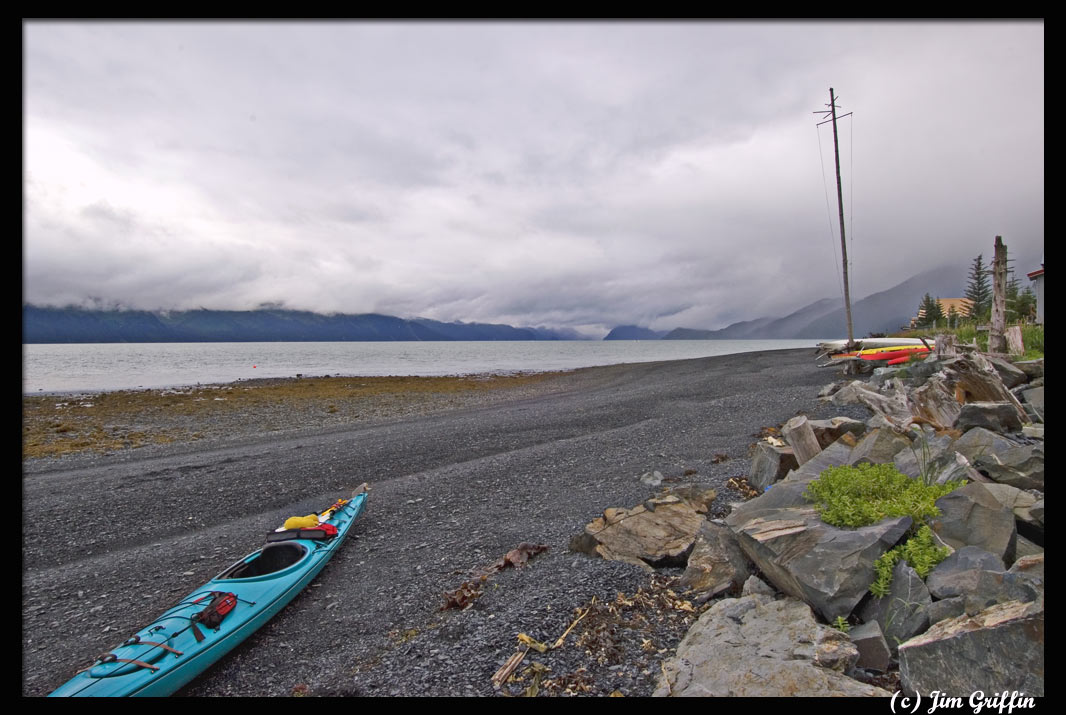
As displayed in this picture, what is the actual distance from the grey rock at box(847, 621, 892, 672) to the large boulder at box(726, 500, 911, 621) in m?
0.33

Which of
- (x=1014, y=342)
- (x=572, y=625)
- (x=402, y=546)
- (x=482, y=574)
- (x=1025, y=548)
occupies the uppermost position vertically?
(x=1014, y=342)

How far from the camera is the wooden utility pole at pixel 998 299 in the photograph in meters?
14.6

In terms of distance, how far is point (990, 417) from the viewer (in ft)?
28.0

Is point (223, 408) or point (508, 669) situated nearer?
point (508, 669)

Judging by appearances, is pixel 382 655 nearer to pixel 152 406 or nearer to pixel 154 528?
pixel 154 528

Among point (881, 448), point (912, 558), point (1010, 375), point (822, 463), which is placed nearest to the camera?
point (912, 558)

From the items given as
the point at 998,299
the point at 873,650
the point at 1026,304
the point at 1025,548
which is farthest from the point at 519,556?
the point at 1026,304

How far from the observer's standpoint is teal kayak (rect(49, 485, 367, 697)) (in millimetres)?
5016

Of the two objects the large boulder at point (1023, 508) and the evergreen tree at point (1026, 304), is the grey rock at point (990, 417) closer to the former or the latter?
the large boulder at point (1023, 508)

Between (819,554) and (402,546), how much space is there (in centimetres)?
640

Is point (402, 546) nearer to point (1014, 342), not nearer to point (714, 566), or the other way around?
point (714, 566)

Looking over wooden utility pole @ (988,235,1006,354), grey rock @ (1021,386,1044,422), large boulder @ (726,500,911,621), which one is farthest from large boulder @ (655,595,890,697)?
wooden utility pole @ (988,235,1006,354)

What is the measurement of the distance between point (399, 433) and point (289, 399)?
2041cm
